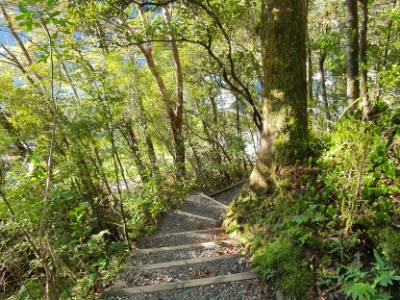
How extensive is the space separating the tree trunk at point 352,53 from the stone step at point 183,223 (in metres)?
3.26

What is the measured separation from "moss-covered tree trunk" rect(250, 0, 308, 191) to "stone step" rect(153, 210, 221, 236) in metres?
2.20

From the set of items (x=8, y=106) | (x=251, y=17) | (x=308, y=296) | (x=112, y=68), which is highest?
(x=251, y=17)

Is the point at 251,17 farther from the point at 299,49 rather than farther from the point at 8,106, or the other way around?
the point at 8,106

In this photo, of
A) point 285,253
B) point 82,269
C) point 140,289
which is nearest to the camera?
point 285,253

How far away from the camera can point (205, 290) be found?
2725mm

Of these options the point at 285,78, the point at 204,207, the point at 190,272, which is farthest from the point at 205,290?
the point at 204,207

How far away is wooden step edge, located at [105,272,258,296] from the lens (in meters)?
2.75

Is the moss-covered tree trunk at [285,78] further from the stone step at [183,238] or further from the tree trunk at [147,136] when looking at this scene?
the tree trunk at [147,136]

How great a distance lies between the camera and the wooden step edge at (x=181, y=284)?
2748mm

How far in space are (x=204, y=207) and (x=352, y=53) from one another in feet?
14.2

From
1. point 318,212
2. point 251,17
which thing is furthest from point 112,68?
point 318,212

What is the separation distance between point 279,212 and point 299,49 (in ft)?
6.92

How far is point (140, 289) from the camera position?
2943 mm

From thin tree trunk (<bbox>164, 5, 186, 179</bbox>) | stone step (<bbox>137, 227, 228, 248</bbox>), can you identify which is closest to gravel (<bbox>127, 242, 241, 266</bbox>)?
stone step (<bbox>137, 227, 228, 248</bbox>)
